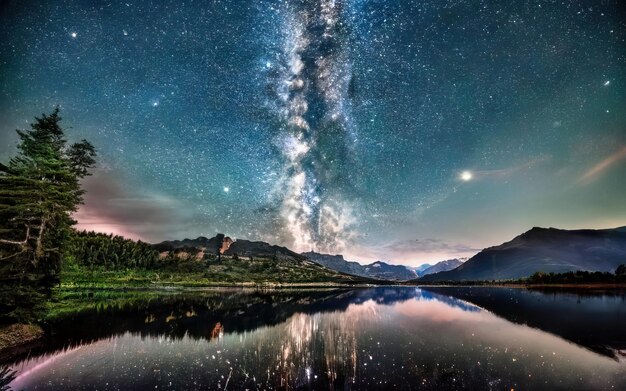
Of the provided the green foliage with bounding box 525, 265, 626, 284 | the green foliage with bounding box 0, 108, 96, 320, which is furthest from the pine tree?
the green foliage with bounding box 525, 265, 626, 284

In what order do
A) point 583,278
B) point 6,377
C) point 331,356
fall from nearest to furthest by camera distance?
point 6,377
point 331,356
point 583,278

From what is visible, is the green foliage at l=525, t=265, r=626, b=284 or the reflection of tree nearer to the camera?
the reflection of tree

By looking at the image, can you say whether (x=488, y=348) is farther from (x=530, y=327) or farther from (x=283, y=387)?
(x=283, y=387)

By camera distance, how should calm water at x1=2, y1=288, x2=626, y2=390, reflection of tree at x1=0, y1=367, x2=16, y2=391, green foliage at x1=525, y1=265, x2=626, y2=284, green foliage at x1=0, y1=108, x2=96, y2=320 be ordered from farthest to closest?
1. green foliage at x1=525, y1=265, x2=626, y2=284
2. green foliage at x1=0, y1=108, x2=96, y2=320
3. calm water at x1=2, y1=288, x2=626, y2=390
4. reflection of tree at x1=0, y1=367, x2=16, y2=391

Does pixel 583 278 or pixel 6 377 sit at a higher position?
pixel 583 278

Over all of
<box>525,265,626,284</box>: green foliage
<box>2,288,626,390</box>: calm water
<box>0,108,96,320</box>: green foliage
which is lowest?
<box>2,288,626,390</box>: calm water

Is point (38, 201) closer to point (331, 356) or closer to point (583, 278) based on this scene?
point (331, 356)

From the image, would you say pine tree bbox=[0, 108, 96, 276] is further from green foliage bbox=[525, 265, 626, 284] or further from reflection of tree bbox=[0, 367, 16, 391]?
green foliage bbox=[525, 265, 626, 284]

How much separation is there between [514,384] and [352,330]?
24.6 metres

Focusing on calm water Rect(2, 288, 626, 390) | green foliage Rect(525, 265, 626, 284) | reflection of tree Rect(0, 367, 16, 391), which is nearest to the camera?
reflection of tree Rect(0, 367, 16, 391)

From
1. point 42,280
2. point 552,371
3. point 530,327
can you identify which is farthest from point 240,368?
point 530,327

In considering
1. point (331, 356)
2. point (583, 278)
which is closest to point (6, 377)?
point (331, 356)

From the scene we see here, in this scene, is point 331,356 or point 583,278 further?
point 583,278

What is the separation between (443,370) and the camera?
74.8 ft
